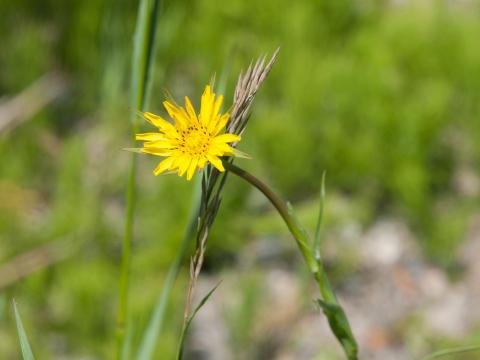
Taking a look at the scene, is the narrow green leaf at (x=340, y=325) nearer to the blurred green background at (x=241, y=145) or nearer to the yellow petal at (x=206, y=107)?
the yellow petal at (x=206, y=107)

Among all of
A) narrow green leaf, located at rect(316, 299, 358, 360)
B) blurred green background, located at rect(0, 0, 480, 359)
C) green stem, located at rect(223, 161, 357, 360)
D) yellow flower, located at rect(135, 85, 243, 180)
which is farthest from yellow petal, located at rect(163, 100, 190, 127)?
blurred green background, located at rect(0, 0, 480, 359)

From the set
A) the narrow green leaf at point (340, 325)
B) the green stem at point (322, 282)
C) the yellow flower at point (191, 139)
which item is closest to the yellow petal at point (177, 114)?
the yellow flower at point (191, 139)

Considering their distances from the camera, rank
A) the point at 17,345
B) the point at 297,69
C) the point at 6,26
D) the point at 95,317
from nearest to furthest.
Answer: the point at 17,345 → the point at 95,317 → the point at 297,69 → the point at 6,26

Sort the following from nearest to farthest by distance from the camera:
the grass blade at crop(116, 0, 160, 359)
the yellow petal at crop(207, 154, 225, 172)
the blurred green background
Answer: the yellow petal at crop(207, 154, 225, 172), the grass blade at crop(116, 0, 160, 359), the blurred green background

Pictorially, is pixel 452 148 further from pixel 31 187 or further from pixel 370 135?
pixel 31 187

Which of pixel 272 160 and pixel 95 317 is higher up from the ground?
pixel 272 160

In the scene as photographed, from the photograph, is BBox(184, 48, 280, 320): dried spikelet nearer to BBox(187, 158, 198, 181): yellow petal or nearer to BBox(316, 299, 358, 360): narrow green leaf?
BBox(187, 158, 198, 181): yellow petal

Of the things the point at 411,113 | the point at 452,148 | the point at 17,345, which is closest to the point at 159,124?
the point at 17,345
